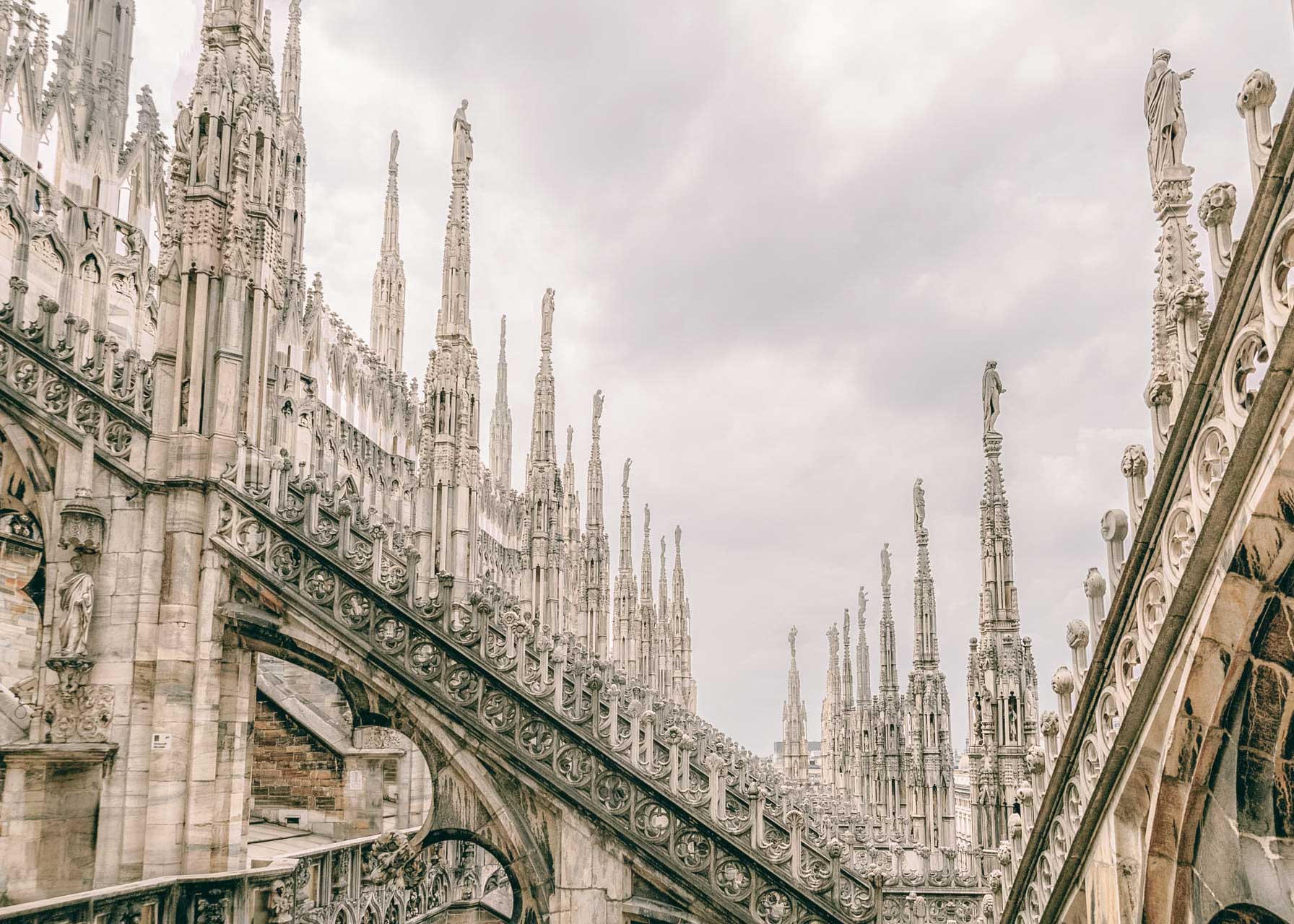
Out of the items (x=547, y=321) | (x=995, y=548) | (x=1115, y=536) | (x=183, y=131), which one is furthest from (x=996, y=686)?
(x=547, y=321)

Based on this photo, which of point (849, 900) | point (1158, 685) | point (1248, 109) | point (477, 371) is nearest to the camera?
point (1248, 109)

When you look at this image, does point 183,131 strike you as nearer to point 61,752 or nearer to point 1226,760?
point 61,752

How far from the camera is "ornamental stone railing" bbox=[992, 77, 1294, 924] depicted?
514 cm

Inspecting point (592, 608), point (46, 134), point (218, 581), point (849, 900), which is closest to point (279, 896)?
point (218, 581)

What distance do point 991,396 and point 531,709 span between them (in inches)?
417

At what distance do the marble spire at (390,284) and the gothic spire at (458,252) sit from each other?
2543cm

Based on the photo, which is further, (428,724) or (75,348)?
(75,348)

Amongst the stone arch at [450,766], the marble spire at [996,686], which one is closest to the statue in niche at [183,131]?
the stone arch at [450,766]

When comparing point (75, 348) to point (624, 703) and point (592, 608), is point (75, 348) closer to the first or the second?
point (624, 703)

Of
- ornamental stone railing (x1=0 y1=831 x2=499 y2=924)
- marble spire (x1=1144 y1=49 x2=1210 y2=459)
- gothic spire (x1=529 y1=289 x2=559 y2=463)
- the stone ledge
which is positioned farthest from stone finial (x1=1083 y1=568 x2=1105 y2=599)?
gothic spire (x1=529 y1=289 x2=559 y2=463)

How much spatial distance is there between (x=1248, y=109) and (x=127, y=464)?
9.96m

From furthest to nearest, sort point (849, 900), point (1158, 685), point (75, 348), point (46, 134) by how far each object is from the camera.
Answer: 1. point (46, 134)
2. point (75, 348)
3. point (849, 900)
4. point (1158, 685)

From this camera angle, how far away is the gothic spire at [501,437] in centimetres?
5703

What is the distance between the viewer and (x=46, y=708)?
942 centimetres
